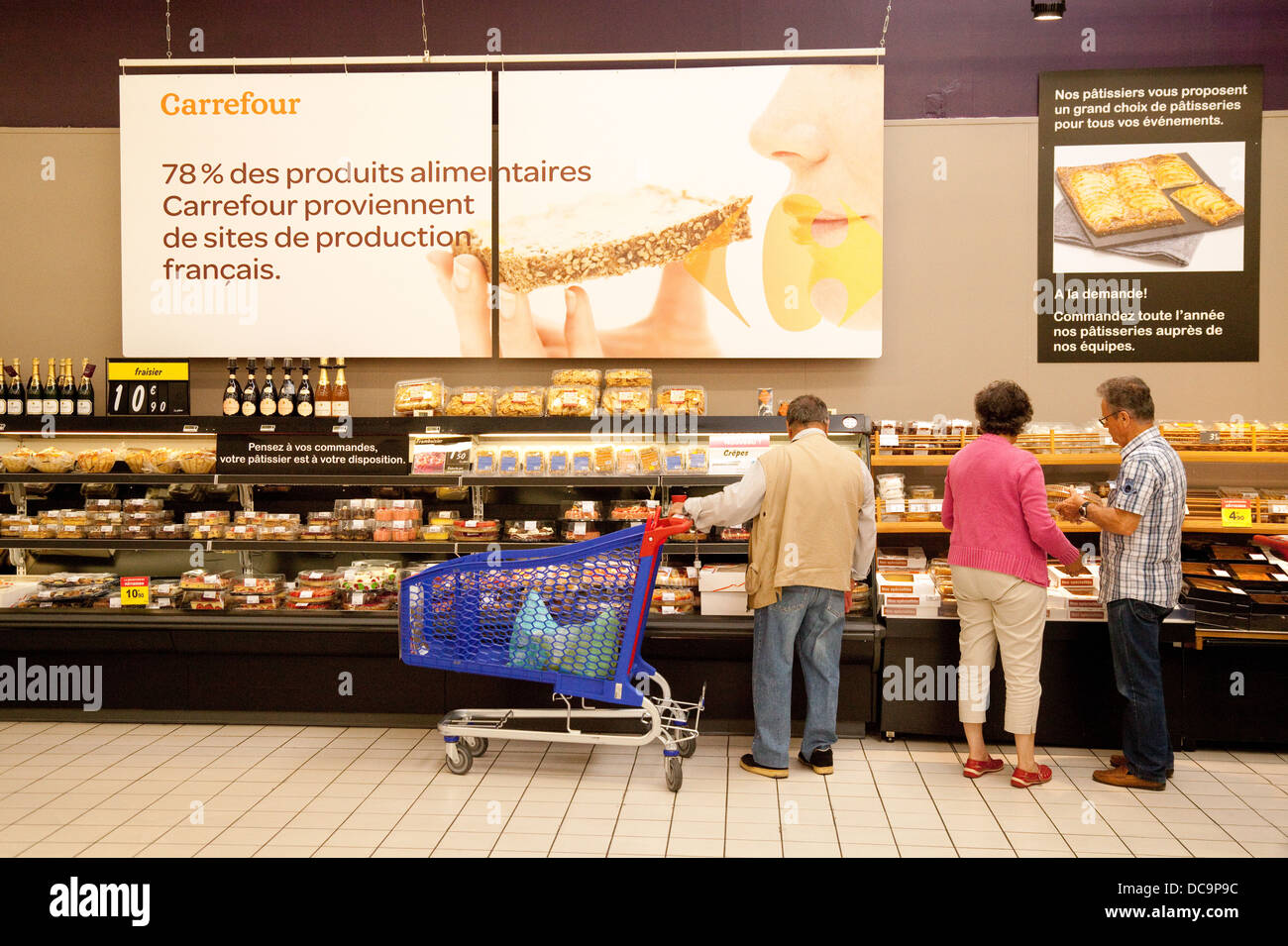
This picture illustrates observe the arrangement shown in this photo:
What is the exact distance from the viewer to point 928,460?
4941 millimetres

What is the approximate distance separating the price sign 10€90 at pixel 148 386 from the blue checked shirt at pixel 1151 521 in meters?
4.76

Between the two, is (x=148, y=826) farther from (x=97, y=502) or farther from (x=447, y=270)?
(x=447, y=270)

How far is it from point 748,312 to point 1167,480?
2336mm

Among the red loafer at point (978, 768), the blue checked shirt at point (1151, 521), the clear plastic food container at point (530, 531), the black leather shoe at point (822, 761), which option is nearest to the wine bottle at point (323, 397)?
the clear plastic food container at point (530, 531)

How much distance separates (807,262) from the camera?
536cm

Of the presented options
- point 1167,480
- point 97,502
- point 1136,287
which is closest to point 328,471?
point 97,502

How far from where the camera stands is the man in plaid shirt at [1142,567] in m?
3.96

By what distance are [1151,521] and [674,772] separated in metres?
2.23

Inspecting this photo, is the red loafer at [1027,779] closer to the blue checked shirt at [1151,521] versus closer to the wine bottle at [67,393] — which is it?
the blue checked shirt at [1151,521]

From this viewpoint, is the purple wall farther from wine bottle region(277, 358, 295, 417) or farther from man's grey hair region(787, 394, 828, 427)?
man's grey hair region(787, 394, 828, 427)

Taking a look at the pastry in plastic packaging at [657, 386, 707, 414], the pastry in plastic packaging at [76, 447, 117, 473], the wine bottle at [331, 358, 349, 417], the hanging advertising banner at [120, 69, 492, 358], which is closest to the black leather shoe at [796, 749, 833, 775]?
the pastry in plastic packaging at [657, 386, 707, 414]

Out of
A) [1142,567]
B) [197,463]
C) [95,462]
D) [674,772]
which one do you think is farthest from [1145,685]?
[95,462]

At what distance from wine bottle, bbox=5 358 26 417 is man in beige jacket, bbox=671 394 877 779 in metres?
3.71

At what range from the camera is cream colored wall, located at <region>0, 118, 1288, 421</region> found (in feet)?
17.6
